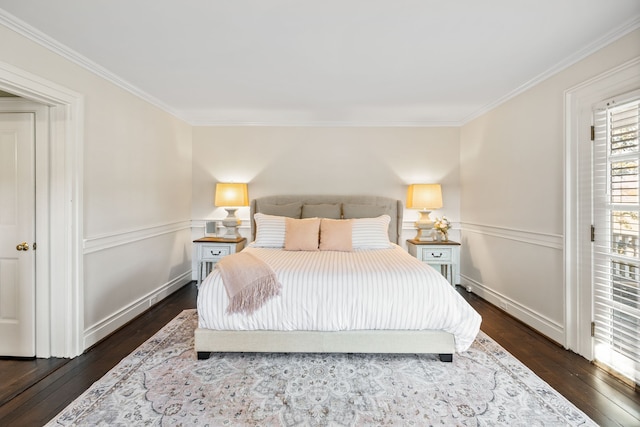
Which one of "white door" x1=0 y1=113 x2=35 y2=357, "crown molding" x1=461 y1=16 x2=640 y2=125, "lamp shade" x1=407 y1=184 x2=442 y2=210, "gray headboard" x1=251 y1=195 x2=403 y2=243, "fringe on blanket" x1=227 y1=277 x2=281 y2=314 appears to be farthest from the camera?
"gray headboard" x1=251 y1=195 x2=403 y2=243

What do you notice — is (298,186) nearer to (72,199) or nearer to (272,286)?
(272,286)

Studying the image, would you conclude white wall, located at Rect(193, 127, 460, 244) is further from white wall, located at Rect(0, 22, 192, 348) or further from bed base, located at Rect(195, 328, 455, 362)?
bed base, located at Rect(195, 328, 455, 362)

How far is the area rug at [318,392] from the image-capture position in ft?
5.50

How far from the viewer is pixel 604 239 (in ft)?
7.25

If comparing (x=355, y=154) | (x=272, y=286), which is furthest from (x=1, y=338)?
(x=355, y=154)

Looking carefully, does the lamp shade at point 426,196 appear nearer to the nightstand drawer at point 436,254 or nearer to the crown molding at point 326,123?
the nightstand drawer at point 436,254

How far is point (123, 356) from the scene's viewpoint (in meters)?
2.37

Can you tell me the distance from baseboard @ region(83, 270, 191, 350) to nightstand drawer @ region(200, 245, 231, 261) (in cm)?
59

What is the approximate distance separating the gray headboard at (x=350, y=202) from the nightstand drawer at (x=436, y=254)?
52 cm

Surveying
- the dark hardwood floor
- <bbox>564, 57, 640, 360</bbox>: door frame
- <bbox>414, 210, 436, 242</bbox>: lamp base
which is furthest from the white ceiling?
the dark hardwood floor

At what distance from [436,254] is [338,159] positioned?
195cm

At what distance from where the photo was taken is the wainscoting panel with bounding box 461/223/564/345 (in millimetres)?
2633

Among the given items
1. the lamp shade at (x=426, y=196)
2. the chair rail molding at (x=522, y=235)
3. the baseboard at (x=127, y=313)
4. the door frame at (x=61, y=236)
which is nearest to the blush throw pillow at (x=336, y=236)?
the lamp shade at (x=426, y=196)

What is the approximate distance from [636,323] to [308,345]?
2.29m
